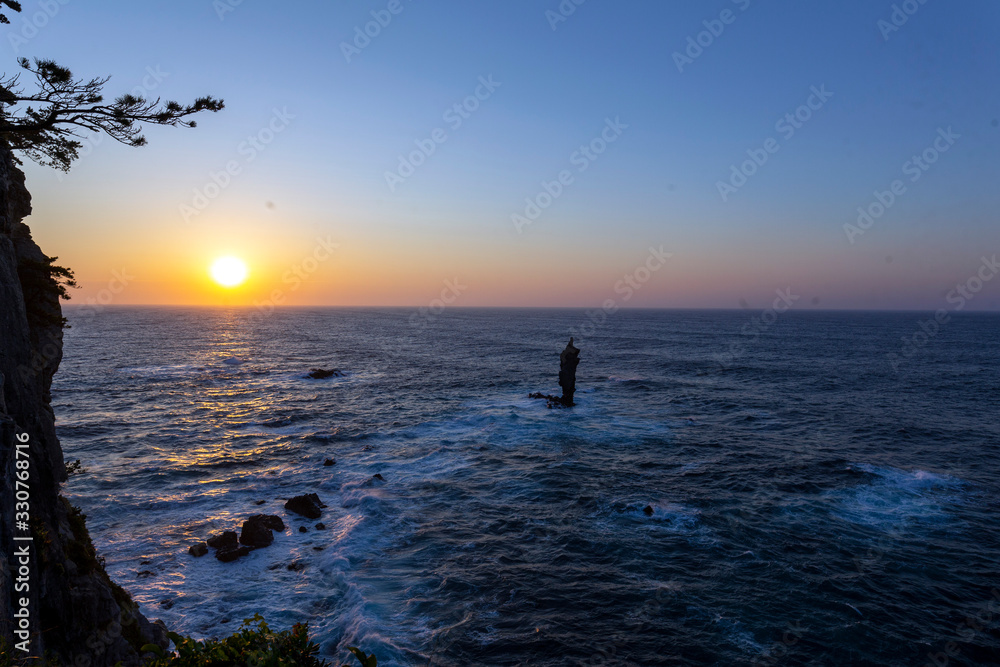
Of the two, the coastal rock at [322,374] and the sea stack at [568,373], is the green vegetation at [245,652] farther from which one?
the coastal rock at [322,374]

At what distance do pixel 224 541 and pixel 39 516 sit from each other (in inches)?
556

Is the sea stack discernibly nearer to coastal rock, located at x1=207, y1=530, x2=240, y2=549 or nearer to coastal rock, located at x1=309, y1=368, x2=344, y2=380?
coastal rock, located at x1=207, y1=530, x2=240, y2=549

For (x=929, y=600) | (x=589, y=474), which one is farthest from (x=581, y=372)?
(x=929, y=600)

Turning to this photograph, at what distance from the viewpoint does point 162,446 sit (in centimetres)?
4178

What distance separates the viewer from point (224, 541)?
82.3ft

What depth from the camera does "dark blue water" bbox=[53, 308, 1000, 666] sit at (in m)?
19.3

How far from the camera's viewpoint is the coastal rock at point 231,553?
24062 mm

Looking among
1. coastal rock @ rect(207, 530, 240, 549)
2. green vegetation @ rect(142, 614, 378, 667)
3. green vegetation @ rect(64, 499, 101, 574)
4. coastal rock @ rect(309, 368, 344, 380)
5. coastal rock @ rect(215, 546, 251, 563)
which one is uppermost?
green vegetation @ rect(142, 614, 378, 667)

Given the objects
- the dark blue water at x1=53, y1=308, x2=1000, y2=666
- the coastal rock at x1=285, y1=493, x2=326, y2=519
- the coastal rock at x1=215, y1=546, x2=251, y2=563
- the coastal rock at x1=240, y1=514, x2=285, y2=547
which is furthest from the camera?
the coastal rock at x1=285, y1=493, x2=326, y2=519

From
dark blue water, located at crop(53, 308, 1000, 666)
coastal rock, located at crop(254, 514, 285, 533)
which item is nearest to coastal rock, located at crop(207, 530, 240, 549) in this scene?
dark blue water, located at crop(53, 308, 1000, 666)

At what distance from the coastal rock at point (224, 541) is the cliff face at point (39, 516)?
8.60m

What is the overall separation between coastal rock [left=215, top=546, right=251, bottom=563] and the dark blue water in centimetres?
46

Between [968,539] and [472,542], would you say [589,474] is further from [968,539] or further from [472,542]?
[968,539]

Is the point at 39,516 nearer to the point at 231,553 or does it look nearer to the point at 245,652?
the point at 245,652
